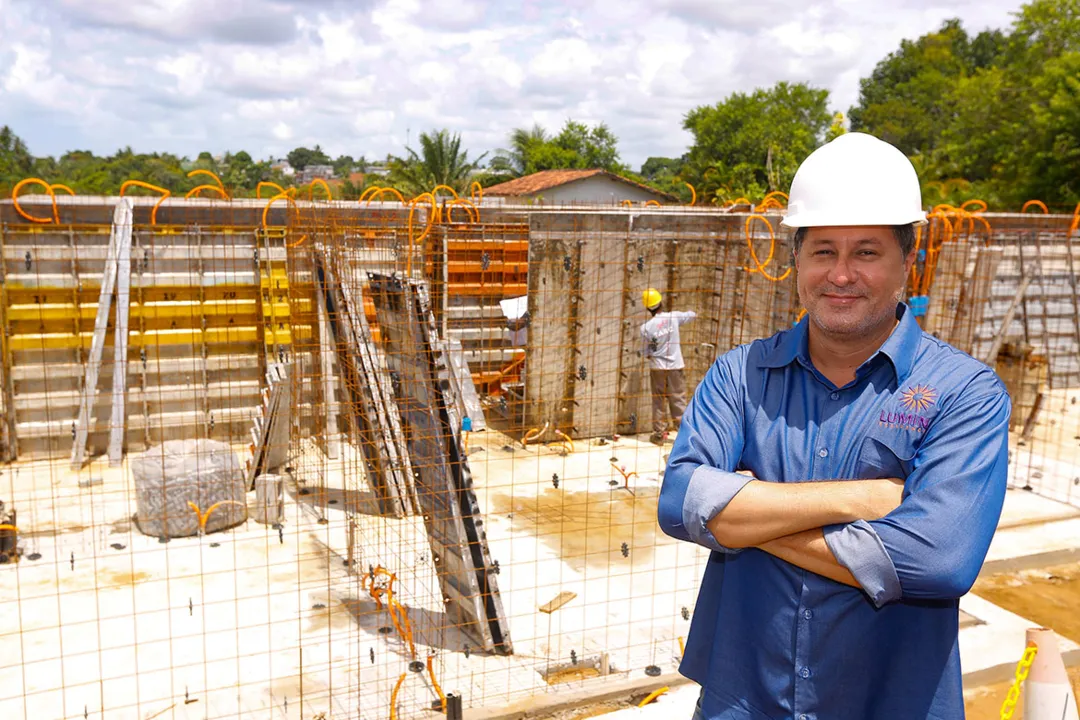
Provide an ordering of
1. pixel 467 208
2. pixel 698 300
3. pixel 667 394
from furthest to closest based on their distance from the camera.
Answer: pixel 698 300, pixel 667 394, pixel 467 208

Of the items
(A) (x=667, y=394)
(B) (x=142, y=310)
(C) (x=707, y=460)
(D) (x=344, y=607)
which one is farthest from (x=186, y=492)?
(C) (x=707, y=460)

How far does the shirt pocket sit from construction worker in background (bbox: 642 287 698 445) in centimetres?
828

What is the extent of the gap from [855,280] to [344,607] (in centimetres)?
521

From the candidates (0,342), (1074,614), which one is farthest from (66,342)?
(1074,614)

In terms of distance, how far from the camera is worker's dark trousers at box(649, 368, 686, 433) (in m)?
11.2

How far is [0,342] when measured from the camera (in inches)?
372

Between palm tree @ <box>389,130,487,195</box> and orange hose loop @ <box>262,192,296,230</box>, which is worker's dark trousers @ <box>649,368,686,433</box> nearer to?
orange hose loop @ <box>262,192,296,230</box>

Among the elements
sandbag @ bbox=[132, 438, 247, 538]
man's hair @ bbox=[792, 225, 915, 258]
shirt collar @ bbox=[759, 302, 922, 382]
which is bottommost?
sandbag @ bbox=[132, 438, 247, 538]

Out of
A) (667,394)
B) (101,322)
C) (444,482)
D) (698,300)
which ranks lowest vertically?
(667,394)

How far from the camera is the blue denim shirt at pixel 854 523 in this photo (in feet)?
7.11

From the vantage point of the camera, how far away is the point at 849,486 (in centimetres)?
228

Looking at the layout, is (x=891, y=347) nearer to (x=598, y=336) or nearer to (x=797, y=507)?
(x=797, y=507)

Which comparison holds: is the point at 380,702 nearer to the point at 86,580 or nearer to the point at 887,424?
the point at 86,580

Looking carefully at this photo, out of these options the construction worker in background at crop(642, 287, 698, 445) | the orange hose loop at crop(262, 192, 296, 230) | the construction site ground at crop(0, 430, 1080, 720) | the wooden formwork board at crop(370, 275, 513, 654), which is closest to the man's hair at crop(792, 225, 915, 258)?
the construction site ground at crop(0, 430, 1080, 720)
